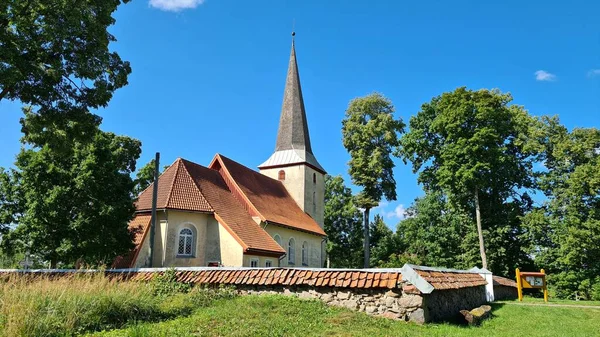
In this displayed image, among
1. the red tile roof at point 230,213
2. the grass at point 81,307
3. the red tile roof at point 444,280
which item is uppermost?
the red tile roof at point 230,213

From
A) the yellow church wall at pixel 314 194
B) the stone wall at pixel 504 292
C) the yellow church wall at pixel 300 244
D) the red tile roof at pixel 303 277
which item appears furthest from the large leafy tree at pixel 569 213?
the red tile roof at pixel 303 277

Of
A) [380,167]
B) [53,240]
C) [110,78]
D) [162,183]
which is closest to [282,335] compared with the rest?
[110,78]

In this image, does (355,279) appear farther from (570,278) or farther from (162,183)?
(570,278)

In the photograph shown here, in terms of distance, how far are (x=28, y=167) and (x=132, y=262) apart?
5.91 meters

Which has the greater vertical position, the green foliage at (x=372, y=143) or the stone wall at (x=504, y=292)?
the green foliage at (x=372, y=143)

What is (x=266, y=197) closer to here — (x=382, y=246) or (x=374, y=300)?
(x=382, y=246)

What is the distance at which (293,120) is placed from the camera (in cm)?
3672

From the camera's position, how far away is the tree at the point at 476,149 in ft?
94.5

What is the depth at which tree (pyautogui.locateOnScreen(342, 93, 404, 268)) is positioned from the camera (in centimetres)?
3738

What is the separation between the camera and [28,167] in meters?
17.8

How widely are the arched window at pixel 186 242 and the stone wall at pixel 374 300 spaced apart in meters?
12.9

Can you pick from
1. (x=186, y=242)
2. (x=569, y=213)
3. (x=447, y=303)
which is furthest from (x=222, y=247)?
(x=569, y=213)

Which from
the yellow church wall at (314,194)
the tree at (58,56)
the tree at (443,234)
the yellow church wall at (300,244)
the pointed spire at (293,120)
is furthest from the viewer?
the pointed spire at (293,120)

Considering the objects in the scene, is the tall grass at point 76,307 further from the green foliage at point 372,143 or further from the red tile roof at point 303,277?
the green foliage at point 372,143
